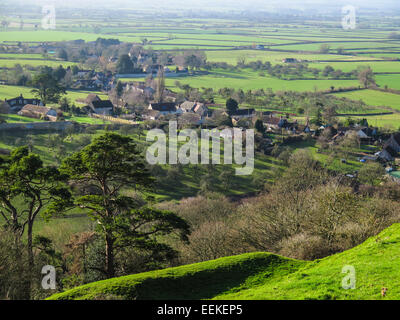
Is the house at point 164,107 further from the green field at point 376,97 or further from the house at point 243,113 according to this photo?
the green field at point 376,97

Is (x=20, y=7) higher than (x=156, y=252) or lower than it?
higher

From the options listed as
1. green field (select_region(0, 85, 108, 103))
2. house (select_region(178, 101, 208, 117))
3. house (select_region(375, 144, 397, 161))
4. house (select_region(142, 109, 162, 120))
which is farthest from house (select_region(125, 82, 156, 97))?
house (select_region(375, 144, 397, 161))

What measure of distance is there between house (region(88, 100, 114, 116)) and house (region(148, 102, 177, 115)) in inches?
200

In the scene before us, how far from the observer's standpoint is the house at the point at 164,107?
55.1m

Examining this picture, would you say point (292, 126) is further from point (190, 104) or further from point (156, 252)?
point (156, 252)

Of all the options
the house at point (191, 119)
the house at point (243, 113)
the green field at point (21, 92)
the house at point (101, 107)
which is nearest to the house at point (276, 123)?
the house at point (243, 113)

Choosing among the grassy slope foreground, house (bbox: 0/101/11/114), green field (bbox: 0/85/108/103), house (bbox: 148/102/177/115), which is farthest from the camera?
green field (bbox: 0/85/108/103)

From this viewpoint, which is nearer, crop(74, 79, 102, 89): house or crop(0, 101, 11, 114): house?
crop(0, 101, 11, 114): house

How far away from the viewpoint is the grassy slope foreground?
Answer: 11.0 meters

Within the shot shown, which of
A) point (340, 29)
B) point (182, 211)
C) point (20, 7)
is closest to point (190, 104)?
point (182, 211)

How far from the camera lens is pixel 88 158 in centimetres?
1491

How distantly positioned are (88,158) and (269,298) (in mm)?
7616

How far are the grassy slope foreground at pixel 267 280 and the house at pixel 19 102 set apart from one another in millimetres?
45636

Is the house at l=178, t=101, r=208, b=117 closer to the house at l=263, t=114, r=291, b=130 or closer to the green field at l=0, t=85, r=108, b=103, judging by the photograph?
the house at l=263, t=114, r=291, b=130
